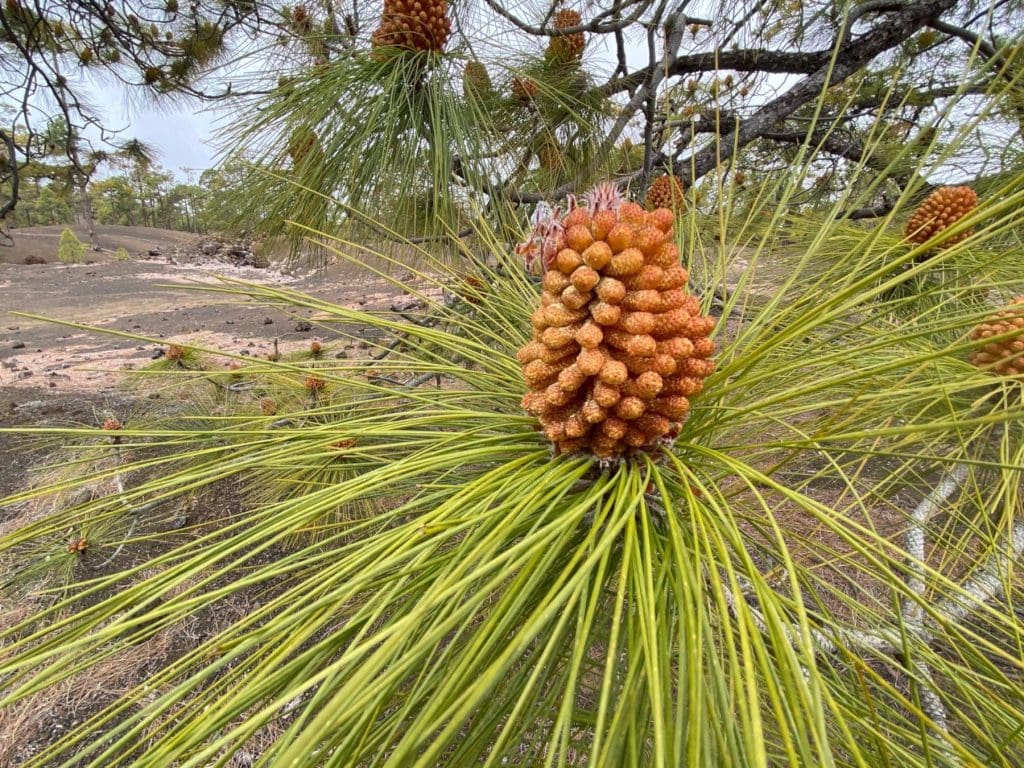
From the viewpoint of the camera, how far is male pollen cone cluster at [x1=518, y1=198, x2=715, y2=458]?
377 millimetres

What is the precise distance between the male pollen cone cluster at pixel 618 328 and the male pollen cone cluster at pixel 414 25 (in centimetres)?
76

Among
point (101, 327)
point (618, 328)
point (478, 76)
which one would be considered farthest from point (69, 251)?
point (618, 328)

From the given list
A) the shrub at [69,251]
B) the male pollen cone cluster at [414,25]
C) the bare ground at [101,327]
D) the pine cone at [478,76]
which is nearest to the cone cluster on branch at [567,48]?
the pine cone at [478,76]

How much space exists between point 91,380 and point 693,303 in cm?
409

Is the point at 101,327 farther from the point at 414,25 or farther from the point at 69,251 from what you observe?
the point at 69,251

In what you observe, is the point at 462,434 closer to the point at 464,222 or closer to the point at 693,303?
the point at 693,303

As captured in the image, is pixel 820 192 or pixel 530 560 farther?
pixel 820 192

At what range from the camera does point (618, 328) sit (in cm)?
39

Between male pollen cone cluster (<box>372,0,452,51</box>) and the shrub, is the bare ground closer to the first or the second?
the shrub

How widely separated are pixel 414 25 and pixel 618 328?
33.7 inches

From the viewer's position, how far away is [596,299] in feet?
1.30

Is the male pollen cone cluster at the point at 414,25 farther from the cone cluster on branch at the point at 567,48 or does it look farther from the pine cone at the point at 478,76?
the cone cluster on branch at the point at 567,48

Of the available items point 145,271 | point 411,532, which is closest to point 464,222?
point 411,532

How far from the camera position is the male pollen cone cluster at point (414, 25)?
0.93 m
